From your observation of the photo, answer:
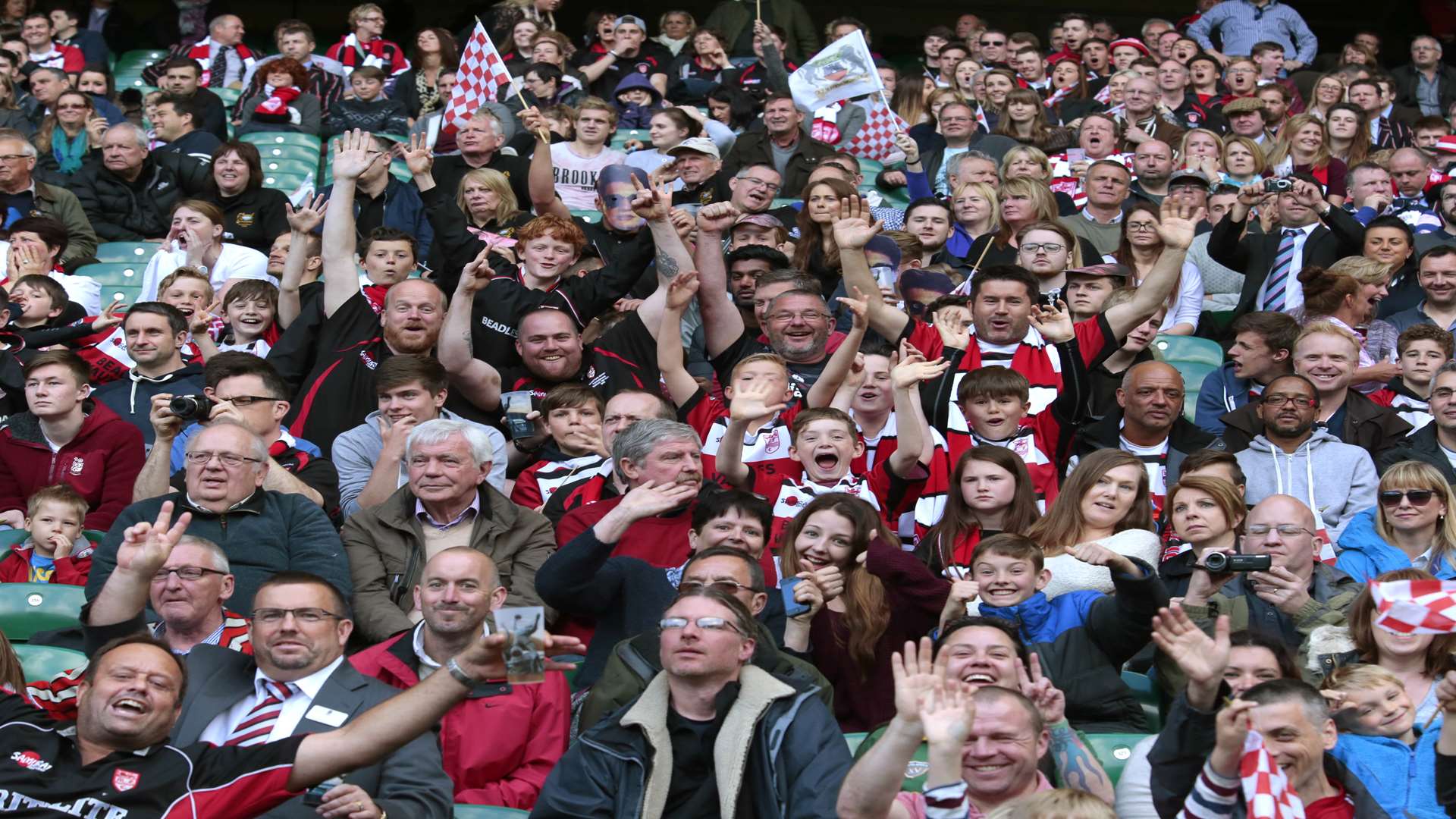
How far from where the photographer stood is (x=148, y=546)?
17.2 ft

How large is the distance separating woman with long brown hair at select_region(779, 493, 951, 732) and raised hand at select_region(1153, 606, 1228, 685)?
1.20m

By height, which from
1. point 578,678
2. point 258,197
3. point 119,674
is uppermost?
point 258,197

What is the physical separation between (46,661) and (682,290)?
3012 millimetres

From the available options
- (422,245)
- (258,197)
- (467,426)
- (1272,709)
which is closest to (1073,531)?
(1272,709)

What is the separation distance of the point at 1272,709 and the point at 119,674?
9.11 feet

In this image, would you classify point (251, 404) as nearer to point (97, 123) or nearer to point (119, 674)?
point (119, 674)

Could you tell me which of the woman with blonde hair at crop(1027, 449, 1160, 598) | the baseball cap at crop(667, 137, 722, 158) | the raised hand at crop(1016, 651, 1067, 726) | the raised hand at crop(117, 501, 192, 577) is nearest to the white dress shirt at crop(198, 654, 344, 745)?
the raised hand at crop(117, 501, 192, 577)

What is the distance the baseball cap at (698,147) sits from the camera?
10266 mm

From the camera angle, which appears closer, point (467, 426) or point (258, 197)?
point (467, 426)

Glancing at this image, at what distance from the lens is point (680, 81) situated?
1410 cm

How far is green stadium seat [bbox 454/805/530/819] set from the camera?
5023 mm

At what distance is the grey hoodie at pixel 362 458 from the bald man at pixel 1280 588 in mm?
1235

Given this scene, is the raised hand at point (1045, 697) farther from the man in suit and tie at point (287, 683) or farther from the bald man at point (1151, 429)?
the bald man at point (1151, 429)

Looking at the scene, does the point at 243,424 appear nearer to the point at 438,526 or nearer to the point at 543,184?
the point at 438,526
